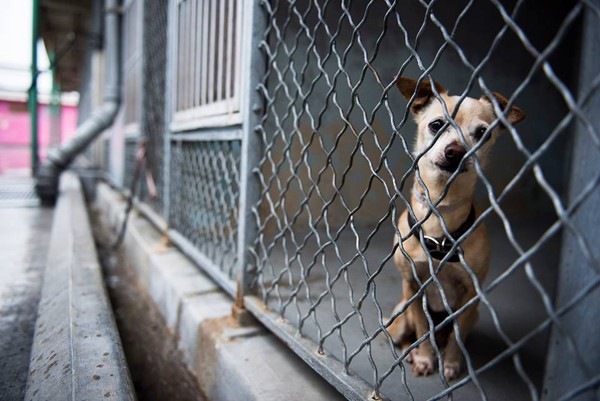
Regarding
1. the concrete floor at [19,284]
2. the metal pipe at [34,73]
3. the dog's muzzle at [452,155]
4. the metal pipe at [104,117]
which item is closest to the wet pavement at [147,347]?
the concrete floor at [19,284]

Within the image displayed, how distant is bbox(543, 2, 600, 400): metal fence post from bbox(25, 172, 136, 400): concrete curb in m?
1.36

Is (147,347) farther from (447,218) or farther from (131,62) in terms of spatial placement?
(131,62)

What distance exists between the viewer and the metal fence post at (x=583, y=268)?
2.79 ft

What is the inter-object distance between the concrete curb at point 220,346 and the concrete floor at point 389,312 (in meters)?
0.21

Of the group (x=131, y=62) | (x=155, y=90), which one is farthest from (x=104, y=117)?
(x=155, y=90)

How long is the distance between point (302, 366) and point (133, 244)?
9.17 feet

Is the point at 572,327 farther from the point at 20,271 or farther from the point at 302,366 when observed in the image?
the point at 20,271

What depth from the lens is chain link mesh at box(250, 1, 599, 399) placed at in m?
1.30

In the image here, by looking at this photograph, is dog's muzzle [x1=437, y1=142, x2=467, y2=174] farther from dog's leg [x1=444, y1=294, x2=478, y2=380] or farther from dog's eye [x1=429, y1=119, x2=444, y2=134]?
dog's leg [x1=444, y1=294, x2=478, y2=380]

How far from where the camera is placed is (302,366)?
176 cm

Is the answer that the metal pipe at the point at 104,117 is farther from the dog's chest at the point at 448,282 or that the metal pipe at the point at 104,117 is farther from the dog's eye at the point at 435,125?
the dog's eye at the point at 435,125

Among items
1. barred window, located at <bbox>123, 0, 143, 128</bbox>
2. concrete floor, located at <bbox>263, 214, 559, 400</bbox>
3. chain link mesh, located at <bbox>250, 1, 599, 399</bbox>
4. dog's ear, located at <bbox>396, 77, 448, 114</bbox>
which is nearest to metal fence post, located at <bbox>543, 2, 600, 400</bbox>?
chain link mesh, located at <bbox>250, 1, 599, 399</bbox>

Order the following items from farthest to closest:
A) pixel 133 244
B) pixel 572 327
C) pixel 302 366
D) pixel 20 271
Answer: pixel 133 244 < pixel 20 271 < pixel 302 366 < pixel 572 327

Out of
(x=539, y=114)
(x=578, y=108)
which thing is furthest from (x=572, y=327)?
(x=539, y=114)
